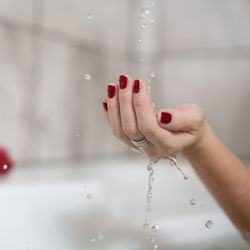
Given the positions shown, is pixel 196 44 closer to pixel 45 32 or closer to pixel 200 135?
pixel 45 32

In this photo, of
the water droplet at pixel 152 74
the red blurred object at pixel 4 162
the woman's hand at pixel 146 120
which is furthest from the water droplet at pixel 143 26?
the woman's hand at pixel 146 120

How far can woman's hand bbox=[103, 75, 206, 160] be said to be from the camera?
493 mm

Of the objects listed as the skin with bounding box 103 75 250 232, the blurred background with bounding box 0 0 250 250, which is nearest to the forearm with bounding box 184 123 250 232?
the skin with bounding box 103 75 250 232

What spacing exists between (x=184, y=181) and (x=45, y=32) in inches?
24.8

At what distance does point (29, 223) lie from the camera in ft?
2.88

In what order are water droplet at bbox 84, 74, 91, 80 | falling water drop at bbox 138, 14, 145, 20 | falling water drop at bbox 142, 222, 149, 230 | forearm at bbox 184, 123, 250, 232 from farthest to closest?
falling water drop at bbox 138, 14, 145, 20 < water droplet at bbox 84, 74, 91, 80 < falling water drop at bbox 142, 222, 149, 230 < forearm at bbox 184, 123, 250, 232

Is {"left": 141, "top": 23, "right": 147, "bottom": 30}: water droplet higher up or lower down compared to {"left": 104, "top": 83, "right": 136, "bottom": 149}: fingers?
higher up

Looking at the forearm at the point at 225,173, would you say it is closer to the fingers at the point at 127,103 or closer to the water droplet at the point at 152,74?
the fingers at the point at 127,103

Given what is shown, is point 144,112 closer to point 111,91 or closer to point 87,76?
point 111,91

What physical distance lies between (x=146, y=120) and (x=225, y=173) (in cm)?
21

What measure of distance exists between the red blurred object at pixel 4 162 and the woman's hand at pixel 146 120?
1.82 ft

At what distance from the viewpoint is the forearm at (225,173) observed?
2.04 ft

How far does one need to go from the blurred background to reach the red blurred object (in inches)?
1.1

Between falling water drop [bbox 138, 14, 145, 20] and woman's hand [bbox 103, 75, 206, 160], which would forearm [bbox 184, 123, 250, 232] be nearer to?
woman's hand [bbox 103, 75, 206, 160]
